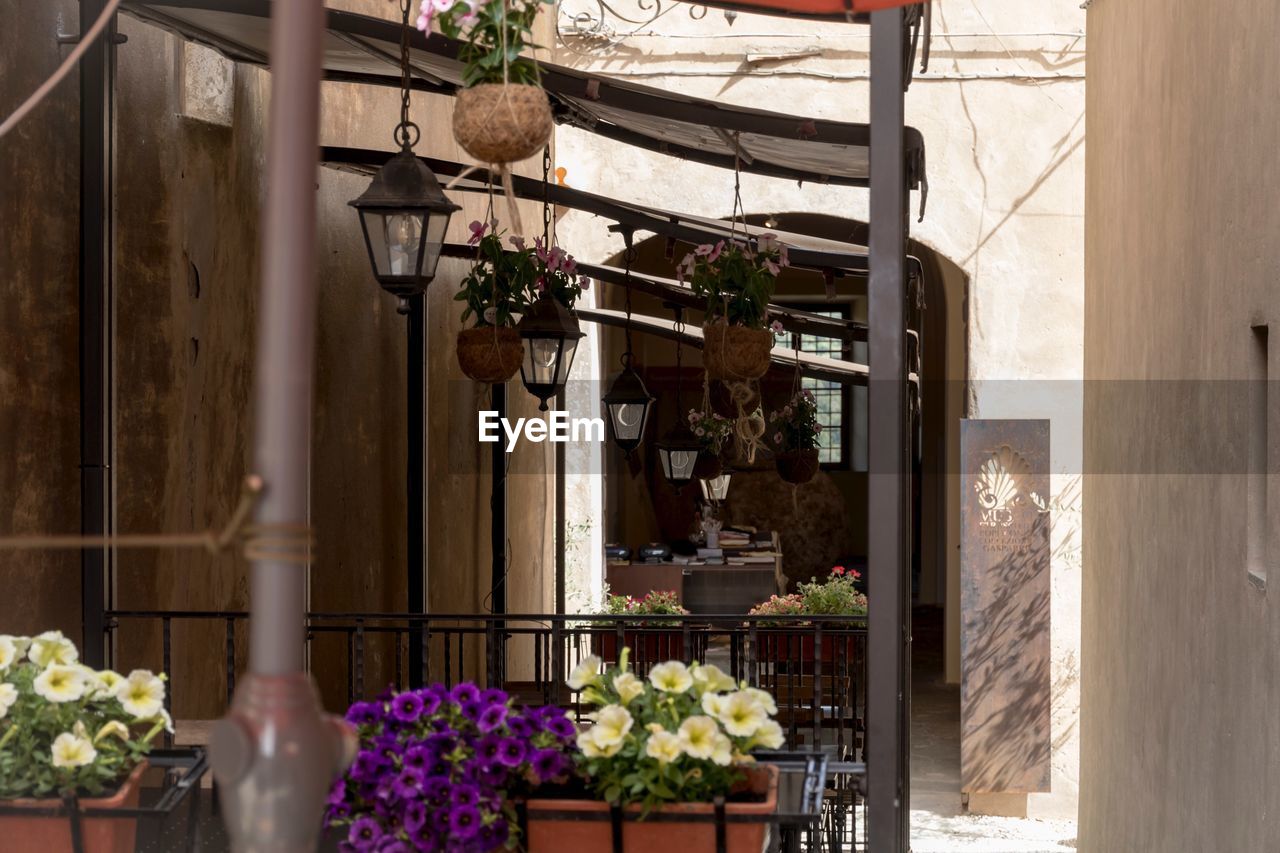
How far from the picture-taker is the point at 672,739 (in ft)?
8.59

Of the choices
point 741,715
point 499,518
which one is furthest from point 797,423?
point 741,715

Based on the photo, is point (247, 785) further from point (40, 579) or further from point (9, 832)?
point (40, 579)

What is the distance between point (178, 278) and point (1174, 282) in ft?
14.8

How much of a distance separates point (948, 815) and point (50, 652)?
9.54 meters

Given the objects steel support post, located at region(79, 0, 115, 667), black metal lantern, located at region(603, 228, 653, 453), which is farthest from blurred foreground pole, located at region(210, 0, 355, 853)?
black metal lantern, located at region(603, 228, 653, 453)

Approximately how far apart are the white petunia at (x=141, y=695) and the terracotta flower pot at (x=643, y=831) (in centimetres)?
71

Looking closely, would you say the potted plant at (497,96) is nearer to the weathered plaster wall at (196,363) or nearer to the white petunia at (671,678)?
the white petunia at (671,678)

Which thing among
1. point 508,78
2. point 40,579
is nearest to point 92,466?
point 40,579

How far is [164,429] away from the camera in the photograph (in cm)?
607

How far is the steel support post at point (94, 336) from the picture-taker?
489 cm

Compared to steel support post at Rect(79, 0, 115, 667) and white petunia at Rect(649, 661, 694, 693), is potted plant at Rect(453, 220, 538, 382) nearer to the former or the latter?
steel support post at Rect(79, 0, 115, 667)

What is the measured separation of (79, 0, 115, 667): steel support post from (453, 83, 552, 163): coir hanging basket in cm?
210

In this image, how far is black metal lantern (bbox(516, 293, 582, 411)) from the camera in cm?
673

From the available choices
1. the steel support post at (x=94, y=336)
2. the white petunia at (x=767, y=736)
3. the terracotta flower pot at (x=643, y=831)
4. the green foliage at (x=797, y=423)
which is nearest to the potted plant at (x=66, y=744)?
the terracotta flower pot at (x=643, y=831)
